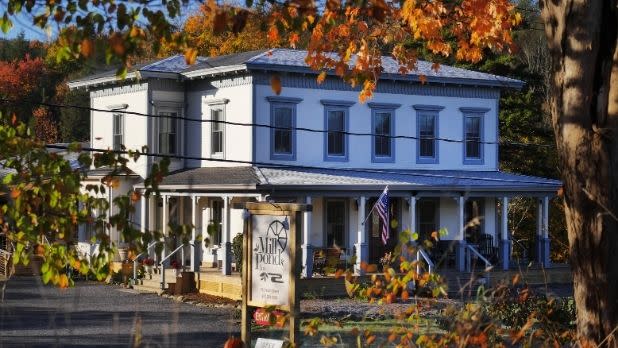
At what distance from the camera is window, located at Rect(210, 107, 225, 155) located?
35938 millimetres

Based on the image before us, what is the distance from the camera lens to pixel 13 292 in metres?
33.8

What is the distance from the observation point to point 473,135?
3934 centimetres

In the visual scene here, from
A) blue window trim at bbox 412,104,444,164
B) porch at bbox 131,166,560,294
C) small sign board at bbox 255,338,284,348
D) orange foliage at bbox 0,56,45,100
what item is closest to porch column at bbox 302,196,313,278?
porch at bbox 131,166,560,294

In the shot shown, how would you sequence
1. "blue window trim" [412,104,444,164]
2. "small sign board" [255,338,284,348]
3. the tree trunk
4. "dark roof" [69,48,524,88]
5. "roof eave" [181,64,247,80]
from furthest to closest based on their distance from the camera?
"blue window trim" [412,104,444,164] → "dark roof" [69,48,524,88] → "roof eave" [181,64,247,80] → "small sign board" [255,338,284,348] → the tree trunk

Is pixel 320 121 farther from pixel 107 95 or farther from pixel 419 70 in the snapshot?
pixel 107 95

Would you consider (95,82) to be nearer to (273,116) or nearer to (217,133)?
(217,133)

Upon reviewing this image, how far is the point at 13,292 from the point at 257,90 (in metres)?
9.75

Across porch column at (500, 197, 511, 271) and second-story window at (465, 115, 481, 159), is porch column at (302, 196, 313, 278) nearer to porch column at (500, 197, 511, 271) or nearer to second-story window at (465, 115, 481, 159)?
porch column at (500, 197, 511, 271)

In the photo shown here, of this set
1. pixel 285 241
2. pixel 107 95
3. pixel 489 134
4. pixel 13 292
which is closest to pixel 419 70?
pixel 489 134

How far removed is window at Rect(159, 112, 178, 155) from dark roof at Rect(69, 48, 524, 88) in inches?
63.2

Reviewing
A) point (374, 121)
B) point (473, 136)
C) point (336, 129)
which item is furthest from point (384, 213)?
point (473, 136)

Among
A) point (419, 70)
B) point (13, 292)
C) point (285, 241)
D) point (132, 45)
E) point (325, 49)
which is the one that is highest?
point (419, 70)

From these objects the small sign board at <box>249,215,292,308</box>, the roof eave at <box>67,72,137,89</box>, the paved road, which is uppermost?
the roof eave at <box>67,72,137,89</box>

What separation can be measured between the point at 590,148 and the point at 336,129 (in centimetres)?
2729
